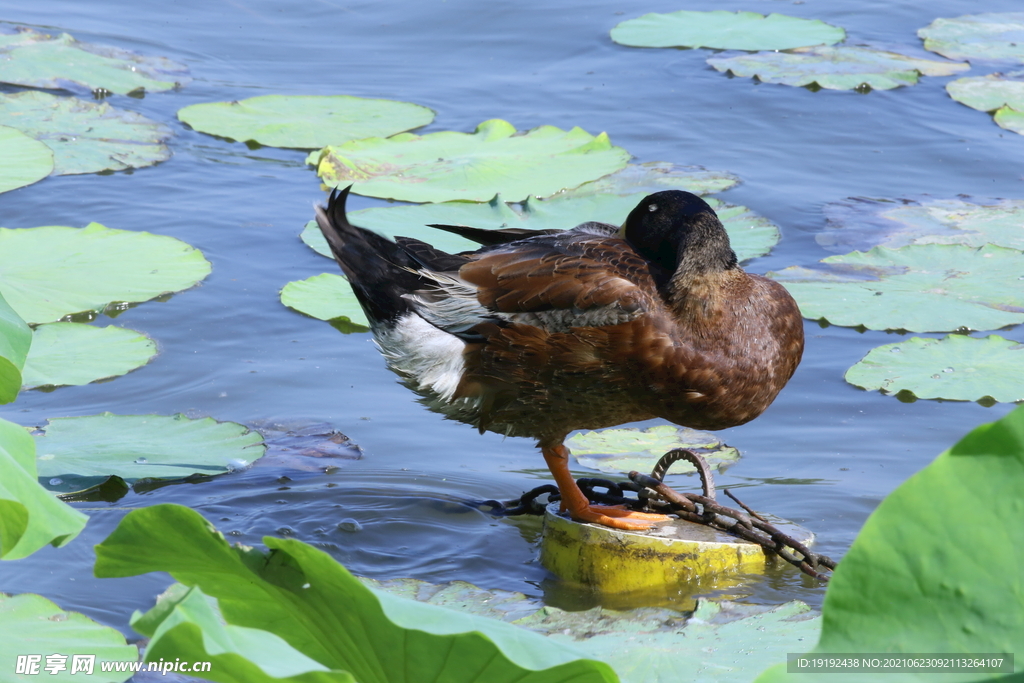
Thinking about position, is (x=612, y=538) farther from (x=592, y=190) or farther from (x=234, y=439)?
(x=592, y=190)

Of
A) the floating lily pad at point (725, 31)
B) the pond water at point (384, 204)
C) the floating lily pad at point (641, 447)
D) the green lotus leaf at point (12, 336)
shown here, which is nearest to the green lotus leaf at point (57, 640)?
the pond water at point (384, 204)

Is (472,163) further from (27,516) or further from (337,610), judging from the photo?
(337,610)

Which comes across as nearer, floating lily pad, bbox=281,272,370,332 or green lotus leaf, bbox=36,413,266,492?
green lotus leaf, bbox=36,413,266,492

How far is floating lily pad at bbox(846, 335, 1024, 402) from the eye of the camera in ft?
13.8

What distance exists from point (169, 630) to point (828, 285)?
4418mm

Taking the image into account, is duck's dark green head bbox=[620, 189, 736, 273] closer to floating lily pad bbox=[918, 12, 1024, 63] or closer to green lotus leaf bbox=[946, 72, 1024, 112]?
green lotus leaf bbox=[946, 72, 1024, 112]

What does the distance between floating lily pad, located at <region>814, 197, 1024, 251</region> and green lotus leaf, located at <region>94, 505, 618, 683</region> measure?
4.61m

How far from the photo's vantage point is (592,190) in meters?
6.12

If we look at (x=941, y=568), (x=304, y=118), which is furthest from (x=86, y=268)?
(x=941, y=568)

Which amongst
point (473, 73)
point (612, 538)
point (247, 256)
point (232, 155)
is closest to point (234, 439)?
point (612, 538)

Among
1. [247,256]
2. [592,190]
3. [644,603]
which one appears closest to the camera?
[644,603]

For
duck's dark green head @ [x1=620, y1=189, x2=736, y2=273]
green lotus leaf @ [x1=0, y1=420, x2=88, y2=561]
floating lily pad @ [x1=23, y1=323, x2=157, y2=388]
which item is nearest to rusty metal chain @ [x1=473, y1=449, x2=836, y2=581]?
duck's dark green head @ [x1=620, y1=189, x2=736, y2=273]

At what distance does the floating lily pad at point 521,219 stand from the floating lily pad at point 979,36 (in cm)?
360

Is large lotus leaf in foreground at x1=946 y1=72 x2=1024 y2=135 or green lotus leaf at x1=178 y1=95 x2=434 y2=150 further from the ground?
large lotus leaf in foreground at x1=946 y1=72 x2=1024 y2=135
